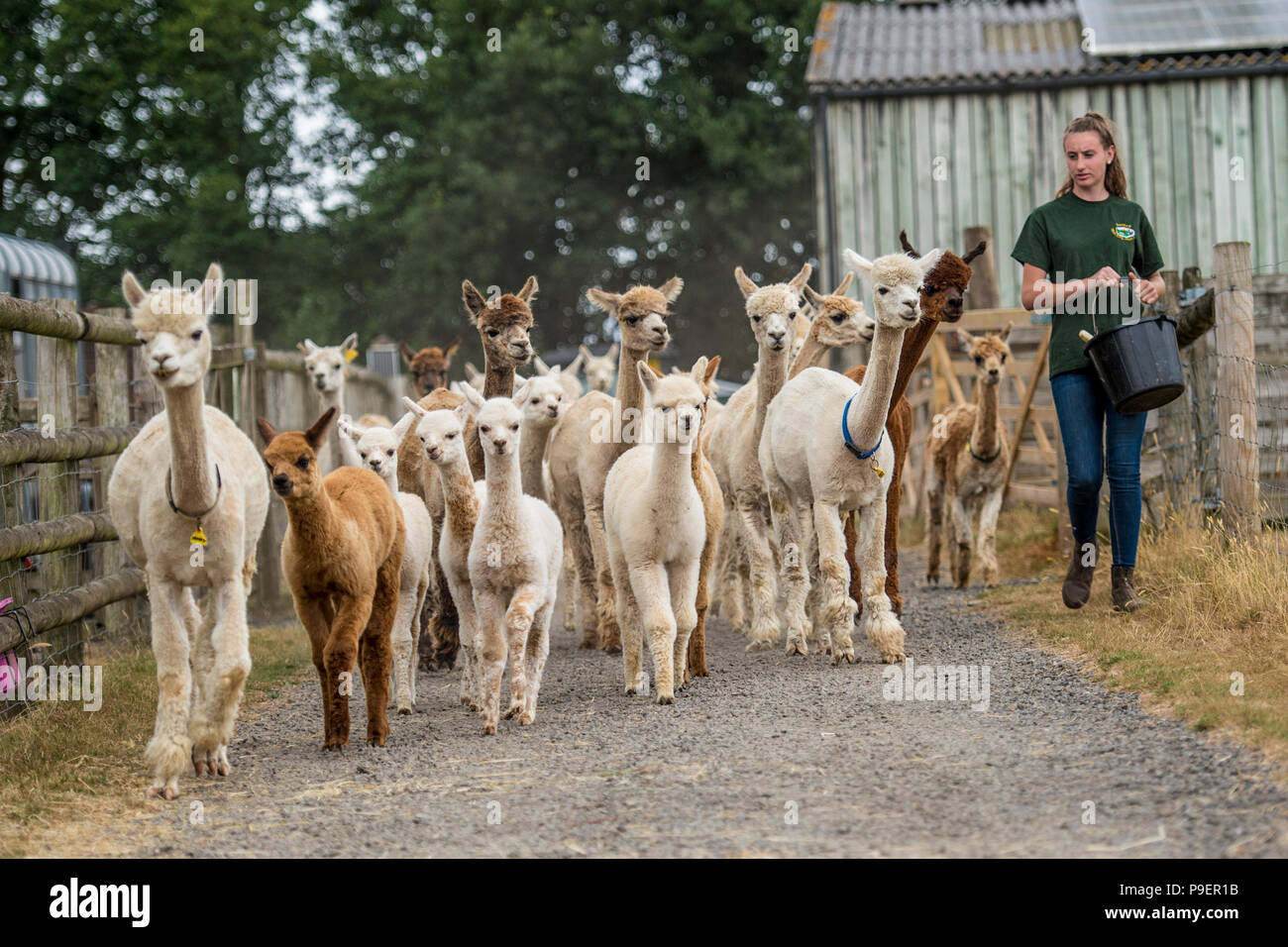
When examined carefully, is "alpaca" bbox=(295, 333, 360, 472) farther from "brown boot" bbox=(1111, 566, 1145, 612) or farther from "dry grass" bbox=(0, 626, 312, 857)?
"brown boot" bbox=(1111, 566, 1145, 612)

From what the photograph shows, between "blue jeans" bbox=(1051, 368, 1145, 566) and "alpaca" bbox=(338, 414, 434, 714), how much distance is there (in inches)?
133

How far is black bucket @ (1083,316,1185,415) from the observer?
7090 mm

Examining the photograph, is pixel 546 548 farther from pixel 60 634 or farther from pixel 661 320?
pixel 60 634

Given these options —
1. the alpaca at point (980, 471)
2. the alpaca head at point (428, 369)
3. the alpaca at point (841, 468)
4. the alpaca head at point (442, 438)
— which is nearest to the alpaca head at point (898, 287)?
the alpaca at point (841, 468)

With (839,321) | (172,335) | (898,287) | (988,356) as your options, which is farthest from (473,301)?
(172,335)

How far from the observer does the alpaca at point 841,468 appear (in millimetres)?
7270

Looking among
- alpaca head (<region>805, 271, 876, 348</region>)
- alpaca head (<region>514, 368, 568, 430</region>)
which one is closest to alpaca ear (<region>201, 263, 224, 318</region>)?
alpaca head (<region>514, 368, 568, 430</region>)

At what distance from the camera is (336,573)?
579cm

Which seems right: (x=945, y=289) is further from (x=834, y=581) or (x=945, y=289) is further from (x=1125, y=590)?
(x=1125, y=590)

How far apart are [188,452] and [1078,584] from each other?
4.80 metres

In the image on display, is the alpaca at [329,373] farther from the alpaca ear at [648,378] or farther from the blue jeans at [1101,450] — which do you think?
the blue jeans at [1101,450]

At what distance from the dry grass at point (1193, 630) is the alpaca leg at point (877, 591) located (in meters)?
0.80

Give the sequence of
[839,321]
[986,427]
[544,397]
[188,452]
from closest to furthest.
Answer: [188,452] < [544,397] < [839,321] < [986,427]
